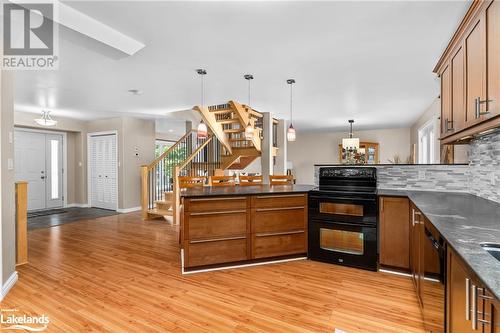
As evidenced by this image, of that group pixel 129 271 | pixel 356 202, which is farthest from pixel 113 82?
pixel 356 202

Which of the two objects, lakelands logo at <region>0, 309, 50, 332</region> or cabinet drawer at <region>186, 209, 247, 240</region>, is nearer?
lakelands logo at <region>0, 309, 50, 332</region>

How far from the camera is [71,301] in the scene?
7.73ft

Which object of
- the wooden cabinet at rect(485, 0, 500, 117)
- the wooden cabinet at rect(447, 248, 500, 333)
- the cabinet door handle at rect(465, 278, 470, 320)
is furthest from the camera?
the wooden cabinet at rect(485, 0, 500, 117)

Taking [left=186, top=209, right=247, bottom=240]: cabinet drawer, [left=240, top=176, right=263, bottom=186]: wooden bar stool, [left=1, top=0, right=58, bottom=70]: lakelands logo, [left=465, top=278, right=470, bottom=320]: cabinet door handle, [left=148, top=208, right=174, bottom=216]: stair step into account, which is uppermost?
[left=1, top=0, right=58, bottom=70]: lakelands logo

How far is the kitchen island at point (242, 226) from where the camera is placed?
2.97 meters

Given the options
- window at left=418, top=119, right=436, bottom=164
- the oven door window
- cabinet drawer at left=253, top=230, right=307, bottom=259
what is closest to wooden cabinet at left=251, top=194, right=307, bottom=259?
cabinet drawer at left=253, top=230, right=307, bottom=259

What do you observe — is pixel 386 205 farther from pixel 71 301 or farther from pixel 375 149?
pixel 375 149

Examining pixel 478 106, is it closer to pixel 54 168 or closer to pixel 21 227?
pixel 21 227

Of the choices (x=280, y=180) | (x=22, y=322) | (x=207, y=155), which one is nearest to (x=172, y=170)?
(x=207, y=155)

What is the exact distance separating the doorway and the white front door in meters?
0.85

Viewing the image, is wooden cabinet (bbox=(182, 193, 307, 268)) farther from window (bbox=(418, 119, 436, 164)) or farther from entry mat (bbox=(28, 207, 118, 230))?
window (bbox=(418, 119, 436, 164))

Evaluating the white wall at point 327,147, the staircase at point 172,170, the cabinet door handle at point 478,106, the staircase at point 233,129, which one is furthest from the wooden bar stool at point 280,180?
the white wall at point 327,147

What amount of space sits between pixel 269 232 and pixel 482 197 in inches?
86.2

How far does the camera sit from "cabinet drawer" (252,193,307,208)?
3.20 meters
